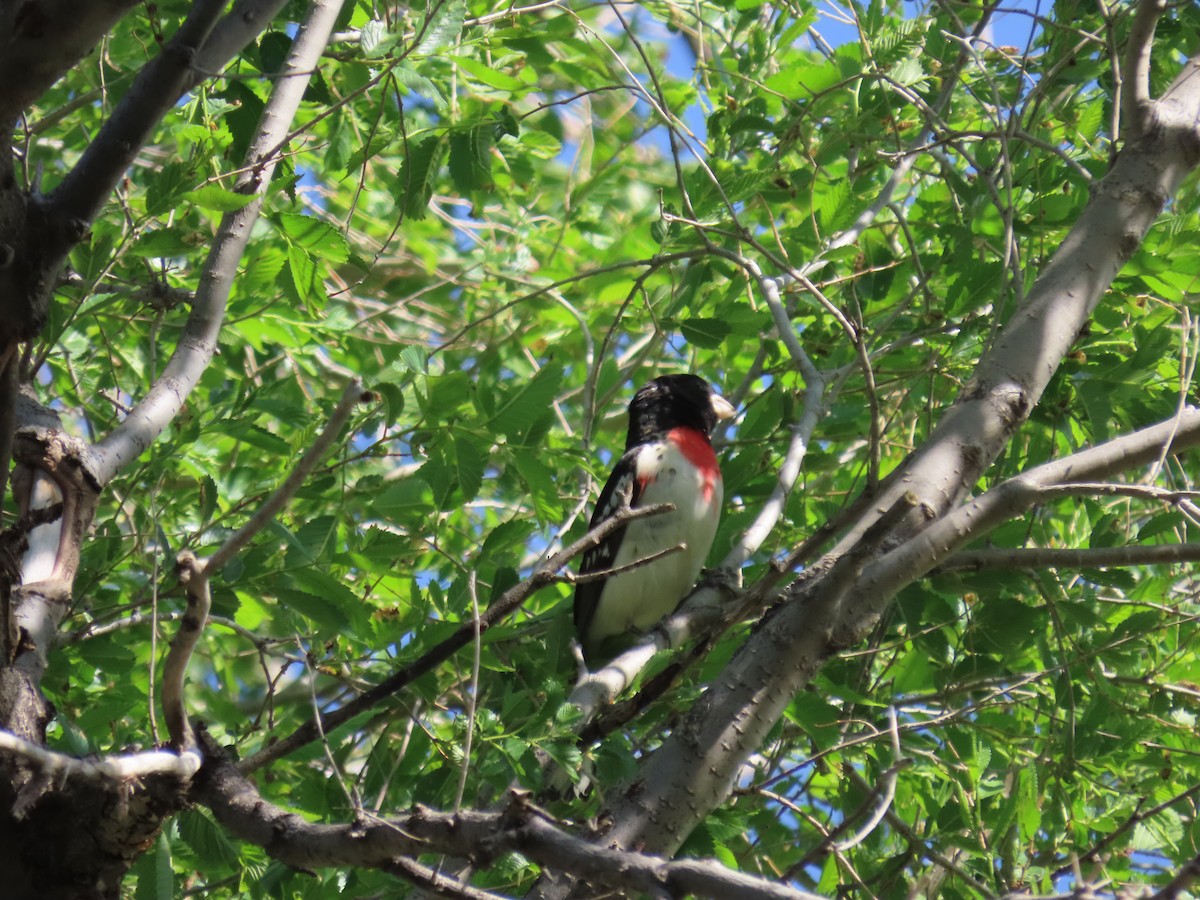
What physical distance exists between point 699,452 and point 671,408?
1.42 ft

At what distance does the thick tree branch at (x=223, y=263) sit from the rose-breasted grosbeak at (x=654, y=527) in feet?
6.91

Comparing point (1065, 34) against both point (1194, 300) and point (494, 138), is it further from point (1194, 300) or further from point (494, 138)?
point (494, 138)

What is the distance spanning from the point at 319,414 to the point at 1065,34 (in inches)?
98.5

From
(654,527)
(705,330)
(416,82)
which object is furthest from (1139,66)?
(654,527)

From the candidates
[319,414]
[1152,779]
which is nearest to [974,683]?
[1152,779]

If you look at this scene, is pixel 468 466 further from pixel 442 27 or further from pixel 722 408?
pixel 722 408

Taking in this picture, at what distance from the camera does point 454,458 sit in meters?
3.15

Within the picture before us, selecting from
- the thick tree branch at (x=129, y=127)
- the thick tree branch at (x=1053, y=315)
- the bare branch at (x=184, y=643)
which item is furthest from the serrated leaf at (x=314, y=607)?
the thick tree branch at (x=1053, y=315)

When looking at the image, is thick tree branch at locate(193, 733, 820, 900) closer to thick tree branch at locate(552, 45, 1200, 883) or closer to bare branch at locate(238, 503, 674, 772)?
bare branch at locate(238, 503, 674, 772)

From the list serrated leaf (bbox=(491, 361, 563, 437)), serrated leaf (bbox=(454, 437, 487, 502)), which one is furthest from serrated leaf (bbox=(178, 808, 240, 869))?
serrated leaf (bbox=(491, 361, 563, 437))

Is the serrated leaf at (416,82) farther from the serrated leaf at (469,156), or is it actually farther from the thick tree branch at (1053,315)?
the thick tree branch at (1053,315)

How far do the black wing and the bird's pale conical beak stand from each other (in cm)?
37

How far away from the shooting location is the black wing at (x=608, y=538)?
505 centimetres

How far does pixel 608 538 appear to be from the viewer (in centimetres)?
513
